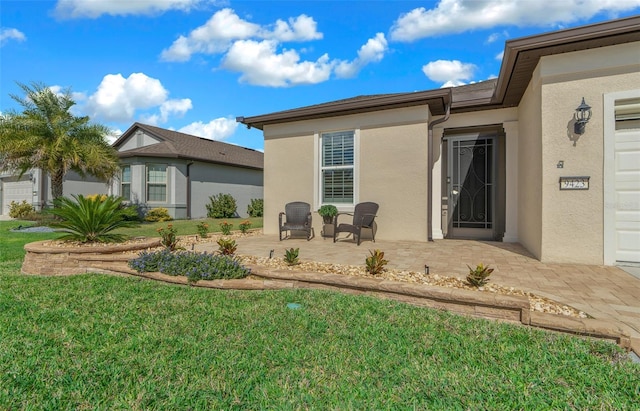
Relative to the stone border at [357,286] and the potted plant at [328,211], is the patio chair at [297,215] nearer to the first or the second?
the potted plant at [328,211]

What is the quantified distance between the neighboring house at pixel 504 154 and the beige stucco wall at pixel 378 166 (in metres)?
0.03

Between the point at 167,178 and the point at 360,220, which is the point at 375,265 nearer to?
the point at 360,220

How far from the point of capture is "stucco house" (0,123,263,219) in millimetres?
14250

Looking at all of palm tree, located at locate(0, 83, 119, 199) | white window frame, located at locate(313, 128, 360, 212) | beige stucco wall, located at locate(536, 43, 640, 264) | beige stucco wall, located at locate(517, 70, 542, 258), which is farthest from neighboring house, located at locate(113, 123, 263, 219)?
beige stucco wall, located at locate(536, 43, 640, 264)

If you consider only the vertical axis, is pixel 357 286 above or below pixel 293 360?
above

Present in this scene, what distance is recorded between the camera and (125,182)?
1451 cm

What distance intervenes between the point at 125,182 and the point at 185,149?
10.4ft

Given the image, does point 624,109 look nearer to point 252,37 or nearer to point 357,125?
point 357,125

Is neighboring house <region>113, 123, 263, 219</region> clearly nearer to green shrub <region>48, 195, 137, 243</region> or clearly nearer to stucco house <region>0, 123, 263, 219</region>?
stucco house <region>0, 123, 263, 219</region>

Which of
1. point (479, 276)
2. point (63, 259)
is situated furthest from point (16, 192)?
point (479, 276)

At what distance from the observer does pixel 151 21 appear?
8.18 meters

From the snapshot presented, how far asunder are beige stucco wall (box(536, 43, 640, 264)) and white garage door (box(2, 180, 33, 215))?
22749 millimetres

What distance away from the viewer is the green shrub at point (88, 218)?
5105 mm

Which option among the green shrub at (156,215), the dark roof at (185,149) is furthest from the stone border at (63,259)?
the dark roof at (185,149)
